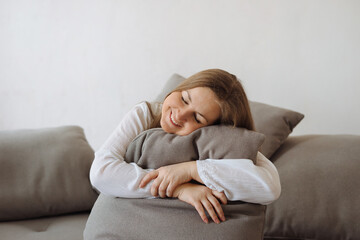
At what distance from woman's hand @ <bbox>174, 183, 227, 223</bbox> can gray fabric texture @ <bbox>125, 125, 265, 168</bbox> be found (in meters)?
0.10

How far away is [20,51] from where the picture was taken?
249 centimetres

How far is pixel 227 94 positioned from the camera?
125cm

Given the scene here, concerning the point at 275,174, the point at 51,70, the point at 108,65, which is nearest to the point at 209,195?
the point at 275,174

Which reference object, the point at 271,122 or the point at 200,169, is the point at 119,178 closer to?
the point at 200,169

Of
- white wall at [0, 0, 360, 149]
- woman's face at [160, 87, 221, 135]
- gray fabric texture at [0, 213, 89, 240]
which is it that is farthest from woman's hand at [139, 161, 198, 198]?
white wall at [0, 0, 360, 149]

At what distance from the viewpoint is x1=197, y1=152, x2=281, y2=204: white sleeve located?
115cm

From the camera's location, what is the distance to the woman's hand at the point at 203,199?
115 cm

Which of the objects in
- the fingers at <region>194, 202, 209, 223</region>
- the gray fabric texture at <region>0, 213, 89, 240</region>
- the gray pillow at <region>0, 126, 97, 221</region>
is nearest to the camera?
the fingers at <region>194, 202, 209, 223</region>

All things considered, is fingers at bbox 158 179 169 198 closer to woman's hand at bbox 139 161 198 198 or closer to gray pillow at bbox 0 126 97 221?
woman's hand at bbox 139 161 198 198

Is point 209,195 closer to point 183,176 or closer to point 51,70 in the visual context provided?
point 183,176

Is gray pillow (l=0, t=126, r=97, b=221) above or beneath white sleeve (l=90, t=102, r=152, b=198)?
beneath

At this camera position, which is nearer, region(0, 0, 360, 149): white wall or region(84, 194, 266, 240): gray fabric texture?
region(84, 194, 266, 240): gray fabric texture

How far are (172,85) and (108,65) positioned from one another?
0.69 metres

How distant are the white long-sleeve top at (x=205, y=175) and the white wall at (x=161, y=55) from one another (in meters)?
1.11
